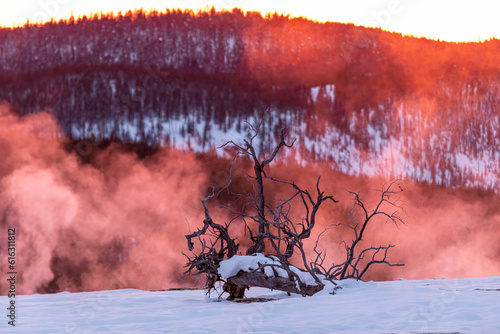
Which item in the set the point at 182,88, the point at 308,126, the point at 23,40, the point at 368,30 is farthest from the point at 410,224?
the point at 23,40

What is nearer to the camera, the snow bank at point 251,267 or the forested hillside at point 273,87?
the snow bank at point 251,267

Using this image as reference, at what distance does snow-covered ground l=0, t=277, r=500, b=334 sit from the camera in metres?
6.59

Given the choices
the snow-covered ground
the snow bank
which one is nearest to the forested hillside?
the snow bank

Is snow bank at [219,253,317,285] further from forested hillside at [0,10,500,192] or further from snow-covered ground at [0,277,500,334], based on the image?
forested hillside at [0,10,500,192]

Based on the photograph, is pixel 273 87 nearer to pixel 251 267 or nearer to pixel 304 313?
pixel 251 267

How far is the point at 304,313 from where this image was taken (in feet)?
25.0

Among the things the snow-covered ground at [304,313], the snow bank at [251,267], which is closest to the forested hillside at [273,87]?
the snow bank at [251,267]

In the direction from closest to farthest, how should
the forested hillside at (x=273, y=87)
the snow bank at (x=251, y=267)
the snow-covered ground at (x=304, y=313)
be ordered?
the snow-covered ground at (x=304, y=313) < the snow bank at (x=251, y=267) < the forested hillside at (x=273, y=87)

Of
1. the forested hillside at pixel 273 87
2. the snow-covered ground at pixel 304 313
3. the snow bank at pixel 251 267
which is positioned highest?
the forested hillside at pixel 273 87

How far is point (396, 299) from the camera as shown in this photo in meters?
8.01

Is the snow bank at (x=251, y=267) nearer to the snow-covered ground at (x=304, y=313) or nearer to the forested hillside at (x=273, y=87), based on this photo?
the snow-covered ground at (x=304, y=313)

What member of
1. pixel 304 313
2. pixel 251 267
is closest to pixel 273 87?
pixel 251 267

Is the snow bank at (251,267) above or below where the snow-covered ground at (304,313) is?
above

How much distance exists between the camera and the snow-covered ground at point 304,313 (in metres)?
6.59
